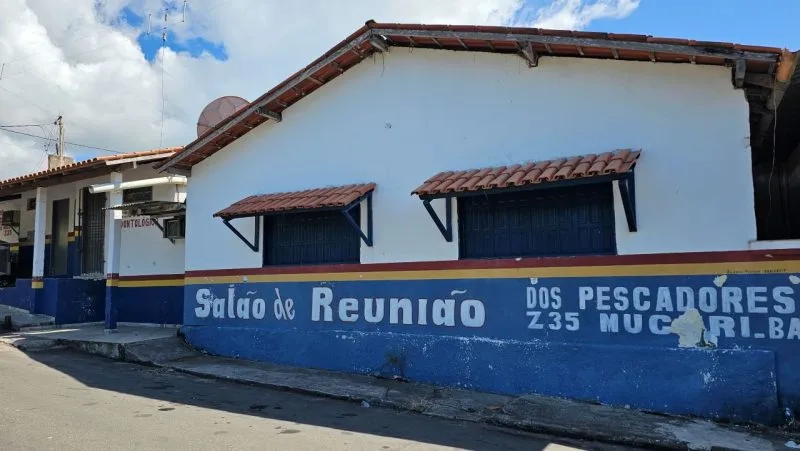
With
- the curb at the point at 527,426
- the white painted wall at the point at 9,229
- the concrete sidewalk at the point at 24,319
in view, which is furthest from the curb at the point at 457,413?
the white painted wall at the point at 9,229

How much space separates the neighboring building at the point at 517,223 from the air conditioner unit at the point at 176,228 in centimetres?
211

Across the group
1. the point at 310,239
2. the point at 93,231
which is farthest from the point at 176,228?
the point at 310,239

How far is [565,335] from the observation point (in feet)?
23.4

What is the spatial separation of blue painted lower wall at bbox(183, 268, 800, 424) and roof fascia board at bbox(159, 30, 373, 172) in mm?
2724

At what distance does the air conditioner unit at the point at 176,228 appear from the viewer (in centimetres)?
1223

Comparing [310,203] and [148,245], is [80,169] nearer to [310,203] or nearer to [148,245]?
[148,245]

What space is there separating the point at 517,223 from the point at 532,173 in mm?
966

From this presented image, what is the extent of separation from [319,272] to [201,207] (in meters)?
3.21

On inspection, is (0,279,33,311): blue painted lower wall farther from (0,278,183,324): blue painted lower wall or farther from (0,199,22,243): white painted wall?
(0,199,22,243): white painted wall

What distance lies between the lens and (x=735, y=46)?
5.86 metres

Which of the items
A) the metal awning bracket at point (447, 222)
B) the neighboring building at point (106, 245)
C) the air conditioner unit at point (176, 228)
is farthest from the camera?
the air conditioner unit at point (176, 228)

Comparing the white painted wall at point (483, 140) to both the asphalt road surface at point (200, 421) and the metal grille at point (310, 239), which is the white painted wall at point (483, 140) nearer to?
the metal grille at point (310, 239)

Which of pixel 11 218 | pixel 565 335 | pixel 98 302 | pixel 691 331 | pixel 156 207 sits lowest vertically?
pixel 565 335

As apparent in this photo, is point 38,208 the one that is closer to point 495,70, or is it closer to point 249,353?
point 249,353
